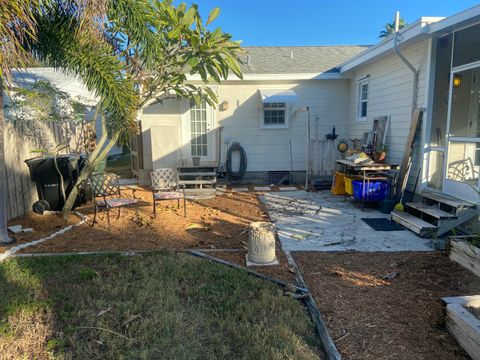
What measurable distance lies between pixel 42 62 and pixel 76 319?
4.21 metres

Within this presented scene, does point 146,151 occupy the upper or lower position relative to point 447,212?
upper

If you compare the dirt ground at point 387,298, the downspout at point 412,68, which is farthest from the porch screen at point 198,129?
the dirt ground at point 387,298

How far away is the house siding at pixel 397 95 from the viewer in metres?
6.34

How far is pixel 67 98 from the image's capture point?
11211 mm

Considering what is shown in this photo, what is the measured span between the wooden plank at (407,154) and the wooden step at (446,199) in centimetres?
48

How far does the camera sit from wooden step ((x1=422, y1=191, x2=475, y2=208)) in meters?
5.03

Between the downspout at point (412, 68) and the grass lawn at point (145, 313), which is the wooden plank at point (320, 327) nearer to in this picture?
the grass lawn at point (145, 313)

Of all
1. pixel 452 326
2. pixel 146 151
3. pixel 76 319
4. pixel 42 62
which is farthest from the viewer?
pixel 146 151

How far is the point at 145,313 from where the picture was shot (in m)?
2.96

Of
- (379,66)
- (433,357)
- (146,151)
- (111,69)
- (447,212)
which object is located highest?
(379,66)

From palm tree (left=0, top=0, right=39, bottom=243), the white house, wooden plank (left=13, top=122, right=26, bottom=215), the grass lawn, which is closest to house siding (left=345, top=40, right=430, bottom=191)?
the white house

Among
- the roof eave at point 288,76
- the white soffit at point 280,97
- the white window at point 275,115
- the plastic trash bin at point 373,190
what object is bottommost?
the plastic trash bin at point 373,190

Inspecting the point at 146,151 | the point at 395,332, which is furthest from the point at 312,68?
the point at 395,332

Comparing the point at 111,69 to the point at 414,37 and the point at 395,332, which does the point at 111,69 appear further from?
the point at 414,37
